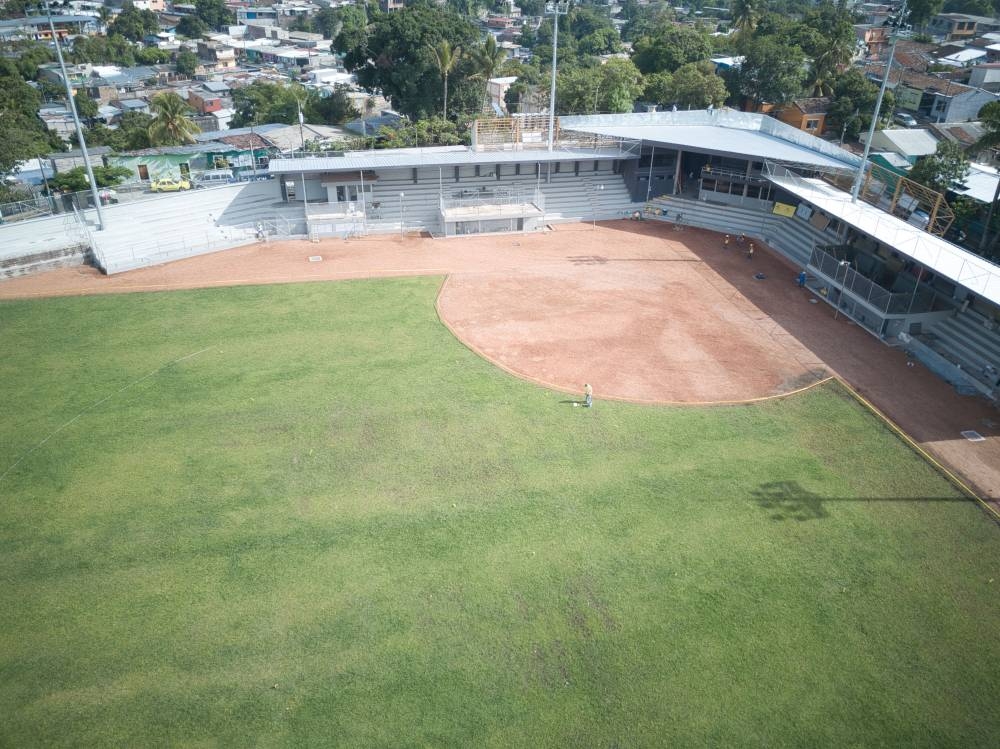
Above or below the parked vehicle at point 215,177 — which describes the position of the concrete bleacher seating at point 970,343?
below

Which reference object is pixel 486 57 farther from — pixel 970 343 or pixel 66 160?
pixel 970 343

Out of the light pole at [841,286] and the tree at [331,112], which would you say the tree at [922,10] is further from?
the light pole at [841,286]

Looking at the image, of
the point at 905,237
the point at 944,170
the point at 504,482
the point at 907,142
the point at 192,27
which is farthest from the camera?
the point at 192,27

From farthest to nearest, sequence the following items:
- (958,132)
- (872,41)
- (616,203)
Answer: (872,41)
(958,132)
(616,203)

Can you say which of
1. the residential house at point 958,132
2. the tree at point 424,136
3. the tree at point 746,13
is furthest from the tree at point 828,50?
the tree at point 424,136

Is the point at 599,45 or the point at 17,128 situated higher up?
the point at 599,45

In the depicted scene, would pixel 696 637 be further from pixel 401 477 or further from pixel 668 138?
pixel 668 138

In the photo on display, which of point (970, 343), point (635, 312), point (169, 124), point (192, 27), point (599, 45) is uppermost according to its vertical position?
point (192, 27)

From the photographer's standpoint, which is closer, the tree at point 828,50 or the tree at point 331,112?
the tree at point 828,50

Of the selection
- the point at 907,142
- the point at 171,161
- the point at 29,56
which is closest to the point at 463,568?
the point at 171,161
